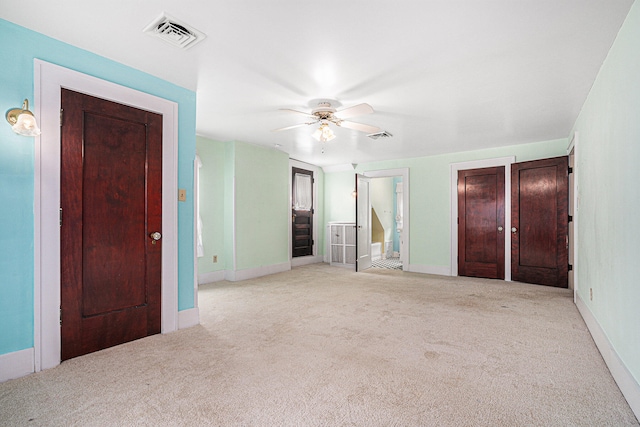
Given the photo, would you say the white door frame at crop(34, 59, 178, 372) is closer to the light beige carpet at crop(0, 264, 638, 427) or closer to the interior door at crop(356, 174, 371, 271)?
the light beige carpet at crop(0, 264, 638, 427)

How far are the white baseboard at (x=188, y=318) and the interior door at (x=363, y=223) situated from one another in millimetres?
3711

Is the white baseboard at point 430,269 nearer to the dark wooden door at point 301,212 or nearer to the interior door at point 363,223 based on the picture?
the interior door at point 363,223

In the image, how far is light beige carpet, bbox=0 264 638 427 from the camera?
168 cm

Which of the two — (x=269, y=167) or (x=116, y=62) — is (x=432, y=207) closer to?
(x=269, y=167)

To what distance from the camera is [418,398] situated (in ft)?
6.02

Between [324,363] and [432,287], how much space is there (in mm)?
3107

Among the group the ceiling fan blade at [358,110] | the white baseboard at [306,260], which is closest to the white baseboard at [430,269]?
the white baseboard at [306,260]

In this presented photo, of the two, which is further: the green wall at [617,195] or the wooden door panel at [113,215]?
the wooden door panel at [113,215]

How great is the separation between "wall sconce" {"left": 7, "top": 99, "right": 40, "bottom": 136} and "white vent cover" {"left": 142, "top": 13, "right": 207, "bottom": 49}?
95 centimetres

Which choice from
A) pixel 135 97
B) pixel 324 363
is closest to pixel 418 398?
pixel 324 363

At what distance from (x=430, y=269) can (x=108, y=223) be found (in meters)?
5.49

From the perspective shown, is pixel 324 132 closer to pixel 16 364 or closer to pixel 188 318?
pixel 188 318

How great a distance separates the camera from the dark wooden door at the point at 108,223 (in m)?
2.33

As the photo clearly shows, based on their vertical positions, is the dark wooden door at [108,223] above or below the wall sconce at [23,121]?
below
